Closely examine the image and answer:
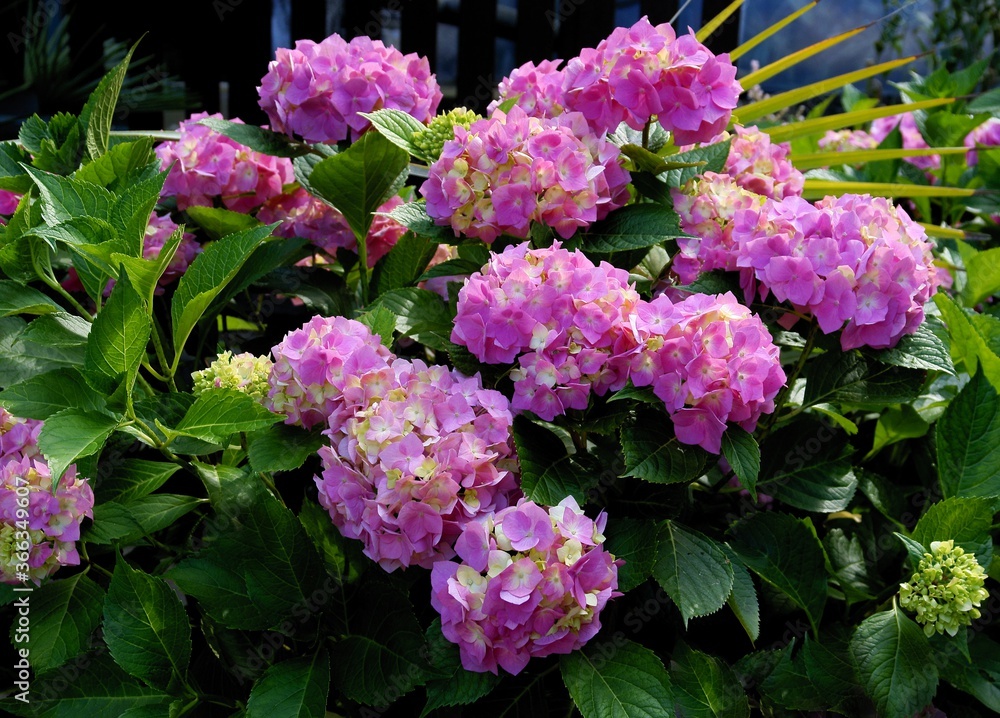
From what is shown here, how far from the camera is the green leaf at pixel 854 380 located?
3.15ft

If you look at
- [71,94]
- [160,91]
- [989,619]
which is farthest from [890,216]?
[71,94]

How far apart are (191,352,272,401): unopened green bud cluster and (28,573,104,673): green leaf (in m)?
0.24

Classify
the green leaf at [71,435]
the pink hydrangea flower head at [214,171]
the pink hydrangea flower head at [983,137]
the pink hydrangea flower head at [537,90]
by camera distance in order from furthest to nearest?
the pink hydrangea flower head at [983,137], the pink hydrangea flower head at [214,171], the pink hydrangea flower head at [537,90], the green leaf at [71,435]

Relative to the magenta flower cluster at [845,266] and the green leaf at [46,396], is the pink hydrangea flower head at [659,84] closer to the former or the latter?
the magenta flower cluster at [845,266]

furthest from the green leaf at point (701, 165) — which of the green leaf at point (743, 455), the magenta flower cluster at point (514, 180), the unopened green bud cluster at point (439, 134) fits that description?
the green leaf at point (743, 455)

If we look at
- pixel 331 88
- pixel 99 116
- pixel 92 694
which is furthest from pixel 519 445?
pixel 99 116

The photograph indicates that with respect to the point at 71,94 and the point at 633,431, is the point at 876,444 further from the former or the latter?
the point at 71,94

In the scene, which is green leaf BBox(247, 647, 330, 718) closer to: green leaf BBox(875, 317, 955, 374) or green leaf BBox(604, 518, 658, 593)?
green leaf BBox(604, 518, 658, 593)

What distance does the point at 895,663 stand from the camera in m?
0.88

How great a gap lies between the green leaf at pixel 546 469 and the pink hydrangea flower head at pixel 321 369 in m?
0.15

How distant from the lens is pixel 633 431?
0.86m

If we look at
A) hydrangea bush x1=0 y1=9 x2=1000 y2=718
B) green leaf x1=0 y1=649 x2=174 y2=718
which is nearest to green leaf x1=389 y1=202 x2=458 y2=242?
hydrangea bush x1=0 y1=9 x2=1000 y2=718

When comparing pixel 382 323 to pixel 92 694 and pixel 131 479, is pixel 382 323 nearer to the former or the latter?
pixel 131 479

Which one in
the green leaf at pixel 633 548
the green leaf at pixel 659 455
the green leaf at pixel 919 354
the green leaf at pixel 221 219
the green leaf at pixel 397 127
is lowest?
the green leaf at pixel 633 548
